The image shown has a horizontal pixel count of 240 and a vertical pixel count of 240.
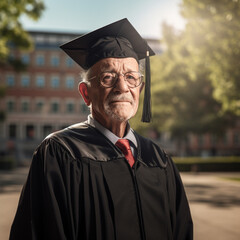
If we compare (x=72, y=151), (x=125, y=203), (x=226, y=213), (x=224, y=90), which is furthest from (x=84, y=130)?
(x=224, y=90)

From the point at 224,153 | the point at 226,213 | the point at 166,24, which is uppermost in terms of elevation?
the point at 166,24

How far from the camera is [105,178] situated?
1.99m

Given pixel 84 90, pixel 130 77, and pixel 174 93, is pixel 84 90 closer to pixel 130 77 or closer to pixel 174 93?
pixel 130 77

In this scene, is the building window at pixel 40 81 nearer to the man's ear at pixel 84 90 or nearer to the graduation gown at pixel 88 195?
the man's ear at pixel 84 90

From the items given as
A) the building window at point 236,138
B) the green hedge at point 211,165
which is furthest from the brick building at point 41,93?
the green hedge at point 211,165

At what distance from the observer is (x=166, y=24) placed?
28.2 m

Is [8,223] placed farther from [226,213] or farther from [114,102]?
[114,102]

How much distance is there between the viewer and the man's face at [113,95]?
206 centimetres

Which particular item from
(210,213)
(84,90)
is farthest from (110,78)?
(210,213)

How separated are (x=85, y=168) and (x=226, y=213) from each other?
7632mm

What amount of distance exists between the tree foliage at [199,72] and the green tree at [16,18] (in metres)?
7.91

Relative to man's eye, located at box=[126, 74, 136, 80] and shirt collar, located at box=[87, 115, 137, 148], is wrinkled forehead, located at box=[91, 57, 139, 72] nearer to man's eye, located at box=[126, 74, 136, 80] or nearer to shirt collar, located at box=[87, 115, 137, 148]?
man's eye, located at box=[126, 74, 136, 80]

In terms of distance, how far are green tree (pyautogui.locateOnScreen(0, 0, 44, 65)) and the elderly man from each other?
16103 mm

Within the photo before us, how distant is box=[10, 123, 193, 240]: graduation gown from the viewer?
73.7 inches
